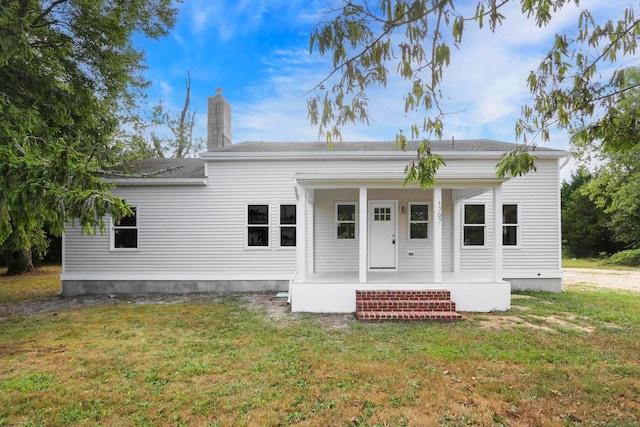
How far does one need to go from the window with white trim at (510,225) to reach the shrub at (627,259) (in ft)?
48.2

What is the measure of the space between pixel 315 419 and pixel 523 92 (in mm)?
4226

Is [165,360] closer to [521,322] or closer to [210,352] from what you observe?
[210,352]

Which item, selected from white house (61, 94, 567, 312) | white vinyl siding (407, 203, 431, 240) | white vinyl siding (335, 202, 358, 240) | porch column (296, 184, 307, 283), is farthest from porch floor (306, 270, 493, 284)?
white vinyl siding (335, 202, 358, 240)

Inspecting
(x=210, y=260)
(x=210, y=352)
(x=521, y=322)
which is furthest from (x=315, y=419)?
(x=210, y=260)

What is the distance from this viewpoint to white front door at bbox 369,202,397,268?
9430 millimetres

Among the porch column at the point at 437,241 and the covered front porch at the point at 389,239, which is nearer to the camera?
the porch column at the point at 437,241

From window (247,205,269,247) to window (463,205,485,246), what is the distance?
577cm

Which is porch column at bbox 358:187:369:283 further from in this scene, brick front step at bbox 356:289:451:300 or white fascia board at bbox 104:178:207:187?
white fascia board at bbox 104:178:207:187

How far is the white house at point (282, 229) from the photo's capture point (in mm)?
9570

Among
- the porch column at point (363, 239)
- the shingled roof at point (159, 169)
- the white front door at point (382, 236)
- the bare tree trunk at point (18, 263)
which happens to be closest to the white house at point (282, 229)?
the white front door at point (382, 236)

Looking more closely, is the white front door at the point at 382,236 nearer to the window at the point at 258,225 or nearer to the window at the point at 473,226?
the window at the point at 473,226

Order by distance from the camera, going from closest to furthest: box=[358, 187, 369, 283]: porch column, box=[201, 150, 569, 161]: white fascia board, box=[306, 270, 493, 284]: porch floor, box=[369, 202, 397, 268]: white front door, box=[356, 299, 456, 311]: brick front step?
1. box=[356, 299, 456, 311]: brick front step
2. box=[358, 187, 369, 283]: porch column
3. box=[306, 270, 493, 284]: porch floor
4. box=[369, 202, 397, 268]: white front door
5. box=[201, 150, 569, 161]: white fascia board

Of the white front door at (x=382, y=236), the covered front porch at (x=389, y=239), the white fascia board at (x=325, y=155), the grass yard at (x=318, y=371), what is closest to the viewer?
the grass yard at (x=318, y=371)

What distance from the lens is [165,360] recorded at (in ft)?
15.1
